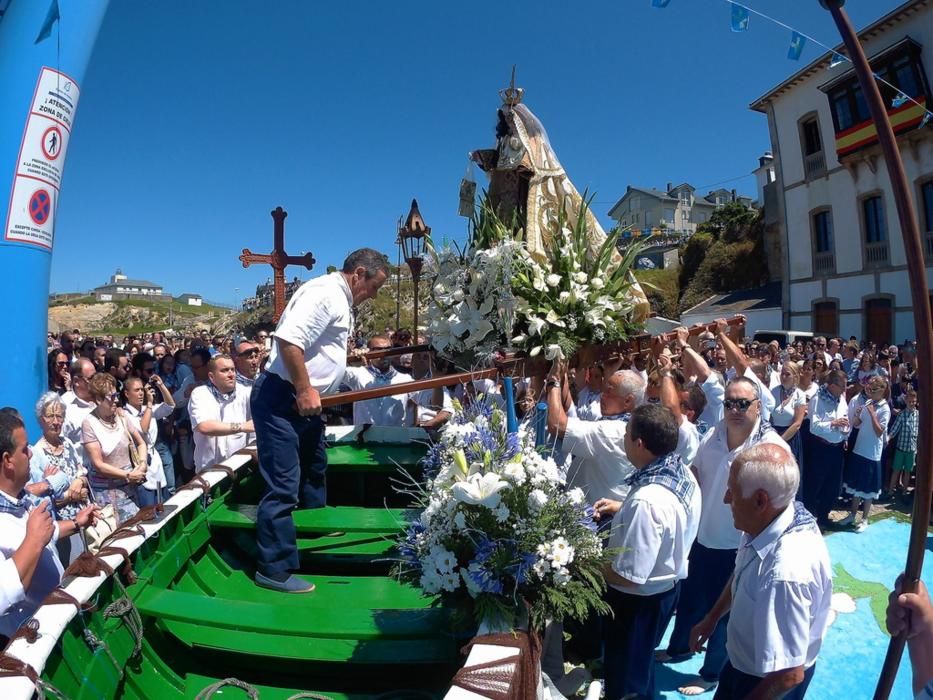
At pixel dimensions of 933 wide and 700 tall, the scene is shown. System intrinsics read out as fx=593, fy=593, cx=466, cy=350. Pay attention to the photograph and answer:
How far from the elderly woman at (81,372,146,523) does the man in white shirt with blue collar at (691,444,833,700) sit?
4752 millimetres

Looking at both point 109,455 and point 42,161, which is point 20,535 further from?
point 42,161

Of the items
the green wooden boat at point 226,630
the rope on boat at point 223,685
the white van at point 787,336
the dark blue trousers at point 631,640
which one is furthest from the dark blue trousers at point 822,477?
the white van at point 787,336

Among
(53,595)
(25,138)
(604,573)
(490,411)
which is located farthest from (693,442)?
(25,138)

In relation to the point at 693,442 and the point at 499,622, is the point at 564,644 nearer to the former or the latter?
the point at 693,442

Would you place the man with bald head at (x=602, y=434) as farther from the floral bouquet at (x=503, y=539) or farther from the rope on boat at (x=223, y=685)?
the rope on boat at (x=223, y=685)

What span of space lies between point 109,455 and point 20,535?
104 inches

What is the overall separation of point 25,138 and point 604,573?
263 inches

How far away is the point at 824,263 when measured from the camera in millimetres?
24953

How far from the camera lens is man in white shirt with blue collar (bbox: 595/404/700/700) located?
2.88 meters

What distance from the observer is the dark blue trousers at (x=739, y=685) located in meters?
2.50

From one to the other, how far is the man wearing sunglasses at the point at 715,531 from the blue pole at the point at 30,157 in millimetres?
6065

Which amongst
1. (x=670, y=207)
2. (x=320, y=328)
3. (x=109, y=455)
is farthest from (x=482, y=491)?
(x=670, y=207)

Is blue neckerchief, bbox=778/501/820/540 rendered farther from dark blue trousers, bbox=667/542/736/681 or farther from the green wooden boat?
dark blue trousers, bbox=667/542/736/681

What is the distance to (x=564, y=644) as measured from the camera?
390 centimetres
